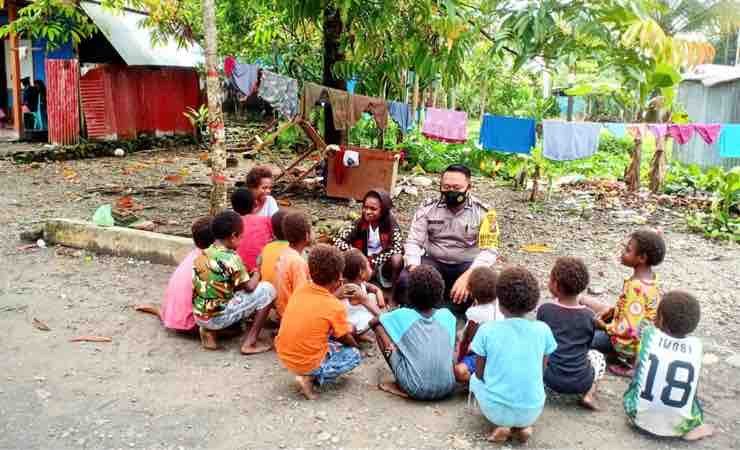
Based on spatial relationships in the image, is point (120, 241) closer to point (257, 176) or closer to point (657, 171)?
point (257, 176)

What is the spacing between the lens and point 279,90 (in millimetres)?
8656

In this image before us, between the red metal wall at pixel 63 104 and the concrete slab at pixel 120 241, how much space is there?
7.73 meters

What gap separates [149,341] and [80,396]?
82 centimetres

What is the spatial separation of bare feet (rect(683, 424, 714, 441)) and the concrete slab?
4.09m

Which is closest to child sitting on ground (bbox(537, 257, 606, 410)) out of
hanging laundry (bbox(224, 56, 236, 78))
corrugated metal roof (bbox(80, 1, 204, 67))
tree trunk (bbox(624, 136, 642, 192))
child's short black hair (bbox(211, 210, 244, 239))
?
child's short black hair (bbox(211, 210, 244, 239))

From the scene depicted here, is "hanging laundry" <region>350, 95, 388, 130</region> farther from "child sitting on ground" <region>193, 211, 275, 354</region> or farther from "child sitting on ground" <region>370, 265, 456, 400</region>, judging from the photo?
"child sitting on ground" <region>370, 265, 456, 400</region>

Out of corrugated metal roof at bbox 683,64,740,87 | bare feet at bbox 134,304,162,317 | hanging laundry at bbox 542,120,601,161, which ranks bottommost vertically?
bare feet at bbox 134,304,162,317

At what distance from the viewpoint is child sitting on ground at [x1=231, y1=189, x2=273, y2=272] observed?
4715mm

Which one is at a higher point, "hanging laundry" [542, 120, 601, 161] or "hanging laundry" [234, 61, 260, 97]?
"hanging laundry" [234, 61, 260, 97]

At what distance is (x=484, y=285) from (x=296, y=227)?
127cm

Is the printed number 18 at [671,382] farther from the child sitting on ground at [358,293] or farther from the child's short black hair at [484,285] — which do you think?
the child sitting on ground at [358,293]

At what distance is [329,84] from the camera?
30.4 ft

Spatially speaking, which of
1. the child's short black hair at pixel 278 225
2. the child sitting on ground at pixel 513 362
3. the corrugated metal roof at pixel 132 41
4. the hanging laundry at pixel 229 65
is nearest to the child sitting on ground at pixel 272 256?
the child's short black hair at pixel 278 225

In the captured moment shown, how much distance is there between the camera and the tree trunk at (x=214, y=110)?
5.47m
